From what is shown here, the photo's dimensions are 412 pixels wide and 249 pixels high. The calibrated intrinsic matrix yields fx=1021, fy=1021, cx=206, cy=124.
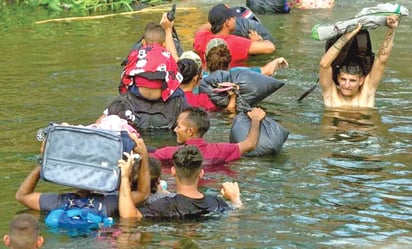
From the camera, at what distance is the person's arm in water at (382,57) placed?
31.3 feet

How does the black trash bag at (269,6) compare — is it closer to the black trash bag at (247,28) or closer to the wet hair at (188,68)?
the black trash bag at (247,28)

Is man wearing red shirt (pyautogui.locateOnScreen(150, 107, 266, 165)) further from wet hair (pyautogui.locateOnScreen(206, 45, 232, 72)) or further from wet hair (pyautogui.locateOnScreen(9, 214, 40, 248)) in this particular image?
wet hair (pyautogui.locateOnScreen(9, 214, 40, 248))

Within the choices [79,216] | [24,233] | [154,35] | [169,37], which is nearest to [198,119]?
[79,216]

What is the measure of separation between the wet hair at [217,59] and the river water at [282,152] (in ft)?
2.00

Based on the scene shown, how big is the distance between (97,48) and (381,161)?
22.8ft

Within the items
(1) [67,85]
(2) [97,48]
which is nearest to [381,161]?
(1) [67,85]

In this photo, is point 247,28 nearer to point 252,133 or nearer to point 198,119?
point 252,133

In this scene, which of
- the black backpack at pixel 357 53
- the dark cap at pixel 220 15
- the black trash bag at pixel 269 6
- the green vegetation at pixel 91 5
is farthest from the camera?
the green vegetation at pixel 91 5

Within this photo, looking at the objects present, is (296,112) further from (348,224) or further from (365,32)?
(348,224)

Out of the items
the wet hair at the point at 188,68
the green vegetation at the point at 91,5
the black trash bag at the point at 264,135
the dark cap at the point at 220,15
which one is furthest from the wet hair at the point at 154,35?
the green vegetation at the point at 91,5

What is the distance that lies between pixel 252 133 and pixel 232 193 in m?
1.65

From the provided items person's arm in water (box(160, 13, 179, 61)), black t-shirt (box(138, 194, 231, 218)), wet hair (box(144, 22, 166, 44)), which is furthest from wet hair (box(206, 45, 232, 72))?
black t-shirt (box(138, 194, 231, 218))

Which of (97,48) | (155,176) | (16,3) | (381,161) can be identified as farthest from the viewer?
(16,3)

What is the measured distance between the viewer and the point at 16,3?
20.6 m
